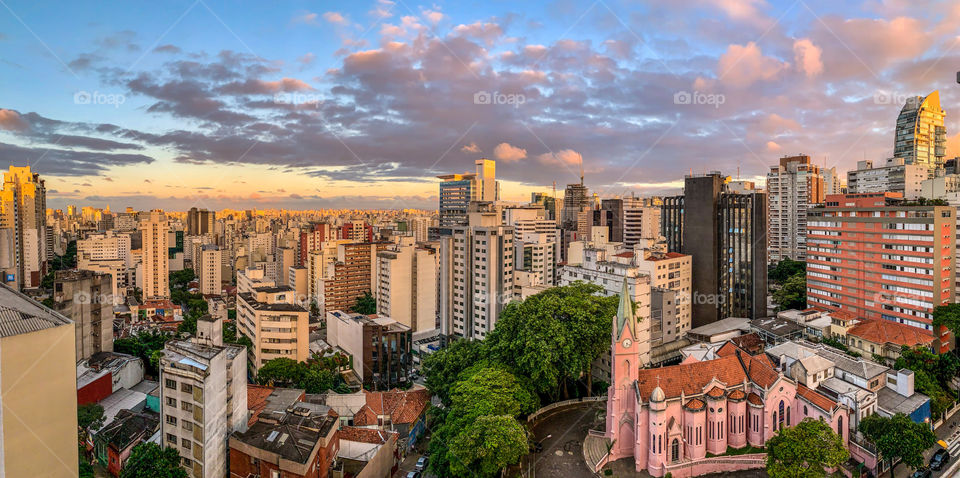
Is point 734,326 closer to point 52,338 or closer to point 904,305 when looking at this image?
point 904,305

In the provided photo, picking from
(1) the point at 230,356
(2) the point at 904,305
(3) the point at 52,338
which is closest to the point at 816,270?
(2) the point at 904,305

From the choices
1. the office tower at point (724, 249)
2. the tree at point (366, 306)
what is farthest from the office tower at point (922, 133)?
the tree at point (366, 306)

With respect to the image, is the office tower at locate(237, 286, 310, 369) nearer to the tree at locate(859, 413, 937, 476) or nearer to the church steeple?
the church steeple

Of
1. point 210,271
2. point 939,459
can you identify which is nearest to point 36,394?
point 939,459

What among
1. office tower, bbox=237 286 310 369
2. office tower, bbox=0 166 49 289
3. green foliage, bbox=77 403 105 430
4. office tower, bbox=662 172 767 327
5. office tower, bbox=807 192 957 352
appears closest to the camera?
green foliage, bbox=77 403 105 430

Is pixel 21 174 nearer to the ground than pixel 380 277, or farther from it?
farther from it

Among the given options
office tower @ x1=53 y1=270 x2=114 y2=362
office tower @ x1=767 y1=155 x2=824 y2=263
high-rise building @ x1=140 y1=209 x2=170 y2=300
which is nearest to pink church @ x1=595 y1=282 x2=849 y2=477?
office tower @ x1=53 y1=270 x2=114 y2=362

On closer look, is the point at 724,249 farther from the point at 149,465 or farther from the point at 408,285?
the point at 149,465
